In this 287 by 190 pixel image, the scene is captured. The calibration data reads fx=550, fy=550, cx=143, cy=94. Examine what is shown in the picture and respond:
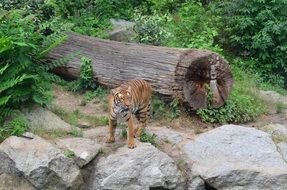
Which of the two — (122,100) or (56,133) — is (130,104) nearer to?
(122,100)

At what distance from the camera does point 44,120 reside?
29.3 ft

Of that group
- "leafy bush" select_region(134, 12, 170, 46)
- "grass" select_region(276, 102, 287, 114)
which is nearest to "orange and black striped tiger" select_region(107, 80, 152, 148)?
"leafy bush" select_region(134, 12, 170, 46)

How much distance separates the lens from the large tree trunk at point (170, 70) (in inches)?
378

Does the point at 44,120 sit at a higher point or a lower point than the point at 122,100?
lower

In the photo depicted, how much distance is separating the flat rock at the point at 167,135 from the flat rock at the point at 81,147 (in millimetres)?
1114

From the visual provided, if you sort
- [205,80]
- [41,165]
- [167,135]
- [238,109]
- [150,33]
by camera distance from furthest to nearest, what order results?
[150,33] → [238,109] → [205,80] → [167,135] → [41,165]

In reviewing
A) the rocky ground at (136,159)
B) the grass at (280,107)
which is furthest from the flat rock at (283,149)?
the grass at (280,107)

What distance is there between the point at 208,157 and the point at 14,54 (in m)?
3.52

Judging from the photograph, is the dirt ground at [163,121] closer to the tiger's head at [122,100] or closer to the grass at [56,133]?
the grass at [56,133]

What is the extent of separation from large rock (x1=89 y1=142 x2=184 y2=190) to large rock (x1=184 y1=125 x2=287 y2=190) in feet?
1.51

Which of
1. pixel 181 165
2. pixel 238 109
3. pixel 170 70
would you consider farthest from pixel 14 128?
pixel 238 109

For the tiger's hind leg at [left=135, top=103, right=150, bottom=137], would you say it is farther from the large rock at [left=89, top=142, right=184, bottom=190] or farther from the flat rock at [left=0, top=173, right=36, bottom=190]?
the flat rock at [left=0, top=173, right=36, bottom=190]

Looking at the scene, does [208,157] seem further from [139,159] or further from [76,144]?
[76,144]

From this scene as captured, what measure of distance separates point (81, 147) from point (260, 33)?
22.7 ft
